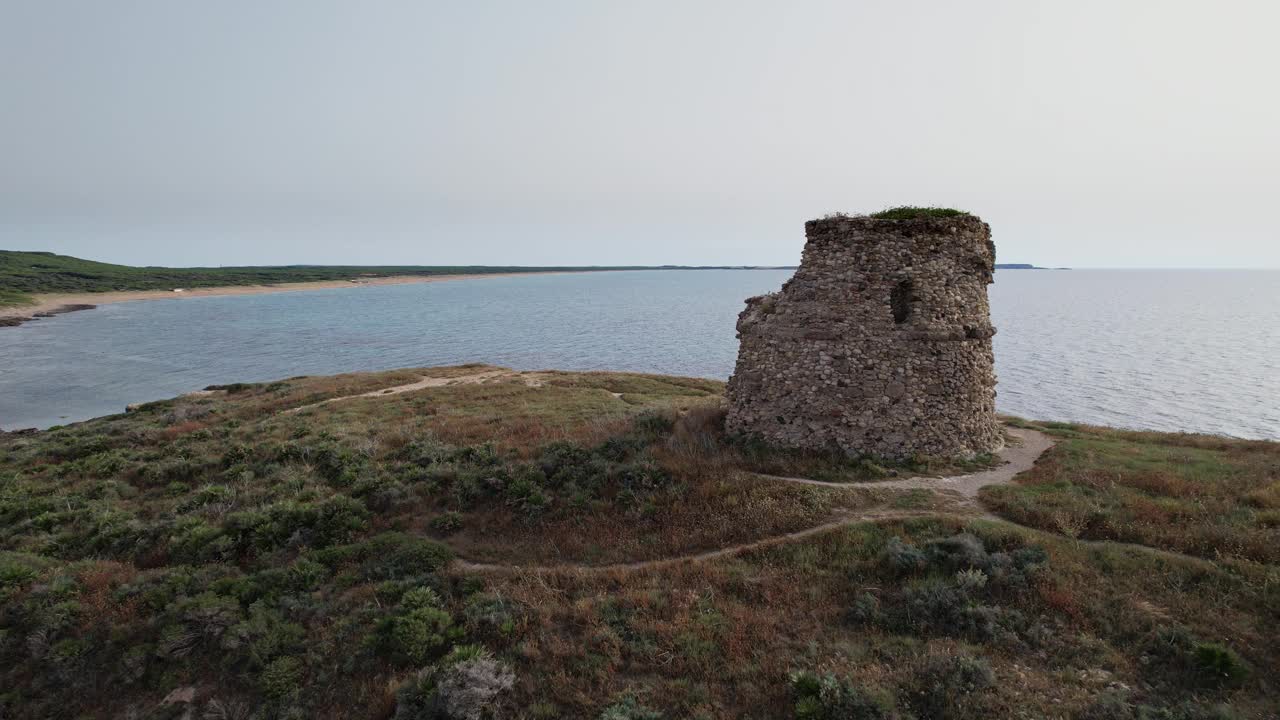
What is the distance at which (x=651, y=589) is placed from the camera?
10.7 m

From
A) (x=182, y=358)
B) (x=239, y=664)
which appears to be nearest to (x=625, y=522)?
(x=239, y=664)

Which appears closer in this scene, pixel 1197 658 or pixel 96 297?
pixel 1197 658

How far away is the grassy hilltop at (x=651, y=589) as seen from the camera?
8.25m

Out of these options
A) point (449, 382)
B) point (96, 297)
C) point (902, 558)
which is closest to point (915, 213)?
point (902, 558)

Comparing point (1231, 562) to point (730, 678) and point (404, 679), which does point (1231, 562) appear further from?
point (404, 679)

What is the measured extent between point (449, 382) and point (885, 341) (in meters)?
29.4

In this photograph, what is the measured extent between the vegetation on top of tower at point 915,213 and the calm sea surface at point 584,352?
26488 mm

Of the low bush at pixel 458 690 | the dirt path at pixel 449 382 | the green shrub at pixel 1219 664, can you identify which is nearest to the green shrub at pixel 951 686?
the green shrub at pixel 1219 664

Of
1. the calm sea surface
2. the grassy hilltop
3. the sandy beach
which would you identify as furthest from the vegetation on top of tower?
the sandy beach

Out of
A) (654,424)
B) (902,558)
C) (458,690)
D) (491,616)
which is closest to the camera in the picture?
(458,690)

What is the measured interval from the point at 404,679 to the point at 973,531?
1072 cm

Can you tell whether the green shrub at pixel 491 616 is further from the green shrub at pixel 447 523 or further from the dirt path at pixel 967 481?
the dirt path at pixel 967 481

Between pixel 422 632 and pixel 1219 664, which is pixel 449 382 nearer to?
pixel 422 632

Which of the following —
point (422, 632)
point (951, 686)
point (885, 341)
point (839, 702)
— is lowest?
point (422, 632)
